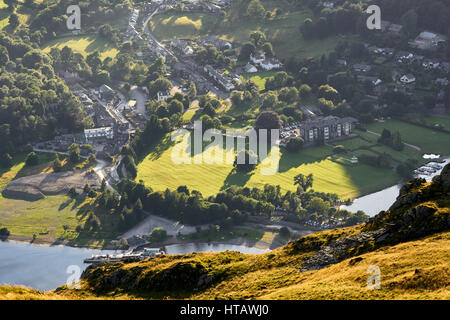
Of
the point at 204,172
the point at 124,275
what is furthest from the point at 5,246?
the point at 124,275

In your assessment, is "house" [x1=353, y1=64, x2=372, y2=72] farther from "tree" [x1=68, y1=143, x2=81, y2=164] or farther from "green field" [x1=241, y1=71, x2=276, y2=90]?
"tree" [x1=68, y1=143, x2=81, y2=164]

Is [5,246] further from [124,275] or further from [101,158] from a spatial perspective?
[124,275]

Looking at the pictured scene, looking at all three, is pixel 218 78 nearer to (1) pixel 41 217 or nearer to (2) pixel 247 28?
(2) pixel 247 28

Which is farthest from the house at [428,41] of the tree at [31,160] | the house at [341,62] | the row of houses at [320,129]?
the tree at [31,160]

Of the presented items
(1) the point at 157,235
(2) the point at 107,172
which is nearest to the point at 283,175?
(1) the point at 157,235

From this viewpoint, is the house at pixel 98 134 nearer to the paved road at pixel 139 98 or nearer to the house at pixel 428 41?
the paved road at pixel 139 98
